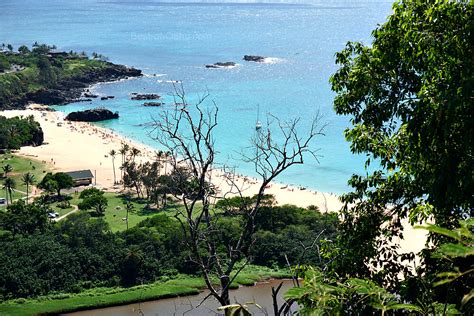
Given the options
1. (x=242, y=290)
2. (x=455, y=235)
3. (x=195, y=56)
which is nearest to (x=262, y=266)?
(x=242, y=290)

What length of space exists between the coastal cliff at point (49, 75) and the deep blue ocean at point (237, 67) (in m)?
3.56

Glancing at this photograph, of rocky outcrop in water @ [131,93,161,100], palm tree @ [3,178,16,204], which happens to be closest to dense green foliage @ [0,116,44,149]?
palm tree @ [3,178,16,204]

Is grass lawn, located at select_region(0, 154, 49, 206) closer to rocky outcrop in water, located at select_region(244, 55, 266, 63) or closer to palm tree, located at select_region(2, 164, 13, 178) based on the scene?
palm tree, located at select_region(2, 164, 13, 178)

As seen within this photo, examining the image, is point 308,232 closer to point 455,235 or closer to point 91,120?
point 455,235

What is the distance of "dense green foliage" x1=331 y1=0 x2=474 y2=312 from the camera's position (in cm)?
629

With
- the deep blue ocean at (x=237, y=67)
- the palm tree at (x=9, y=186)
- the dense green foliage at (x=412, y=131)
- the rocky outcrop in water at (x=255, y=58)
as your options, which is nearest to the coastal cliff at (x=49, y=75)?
the deep blue ocean at (x=237, y=67)

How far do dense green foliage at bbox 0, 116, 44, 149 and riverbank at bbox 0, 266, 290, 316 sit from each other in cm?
3187

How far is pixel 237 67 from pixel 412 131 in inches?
3730

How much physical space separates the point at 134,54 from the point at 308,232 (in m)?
92.8

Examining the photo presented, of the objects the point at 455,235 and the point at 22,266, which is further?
the point at 22,266

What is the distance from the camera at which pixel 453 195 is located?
249 inches

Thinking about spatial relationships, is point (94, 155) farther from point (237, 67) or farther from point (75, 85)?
point (237, 67)

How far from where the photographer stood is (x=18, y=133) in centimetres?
5909

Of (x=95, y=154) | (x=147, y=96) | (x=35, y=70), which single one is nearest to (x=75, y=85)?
(x=35, y=70)
